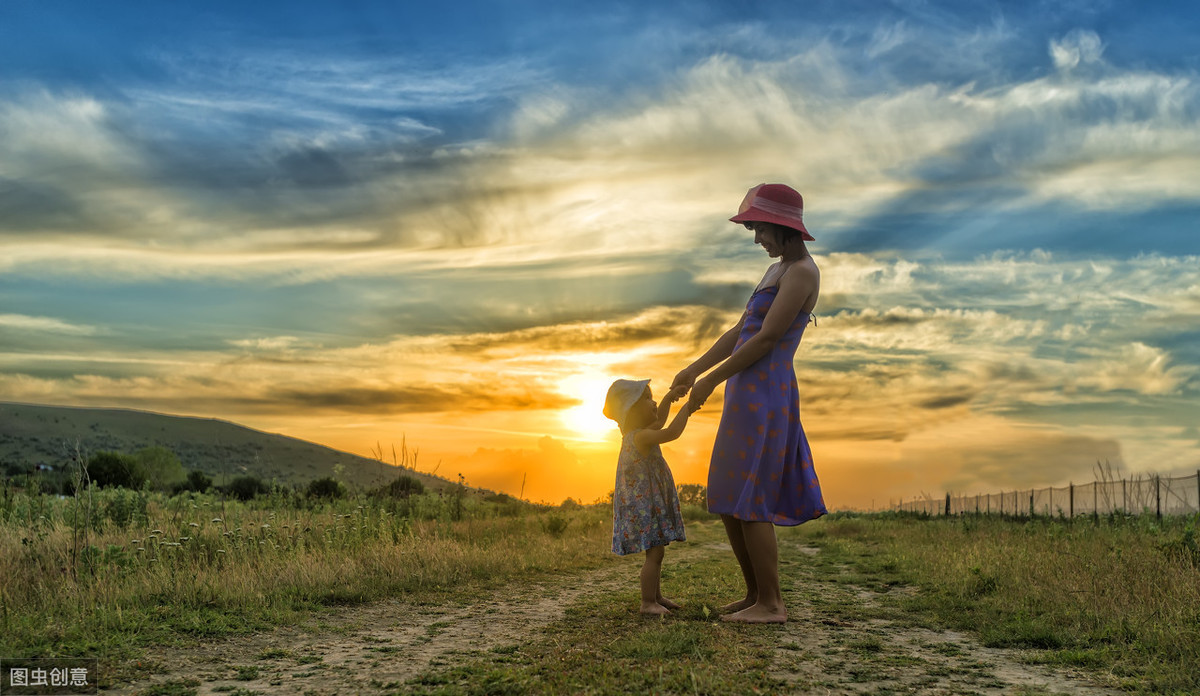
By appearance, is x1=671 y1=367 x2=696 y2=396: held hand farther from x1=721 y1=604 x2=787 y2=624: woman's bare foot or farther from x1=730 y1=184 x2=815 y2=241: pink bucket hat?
x1=721 y1=604 x2=787 y2=624: woman's bare foot

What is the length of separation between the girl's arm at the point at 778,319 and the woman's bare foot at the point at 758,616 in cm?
161

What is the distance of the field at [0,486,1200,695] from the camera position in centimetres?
414

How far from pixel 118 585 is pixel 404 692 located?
3971 millimetres

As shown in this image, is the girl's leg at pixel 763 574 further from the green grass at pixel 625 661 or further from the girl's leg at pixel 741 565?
the girl's leg at pixel 741 565

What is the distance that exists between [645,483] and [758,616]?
1310 millimetres

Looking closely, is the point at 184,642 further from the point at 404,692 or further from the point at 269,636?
the point at 404,692

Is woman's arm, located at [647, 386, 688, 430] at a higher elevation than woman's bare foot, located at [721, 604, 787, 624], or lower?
higher

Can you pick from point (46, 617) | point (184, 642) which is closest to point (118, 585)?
point (46, 617)

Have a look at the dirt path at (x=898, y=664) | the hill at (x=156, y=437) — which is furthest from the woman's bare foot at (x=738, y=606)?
the hill at (x=156, y=437)

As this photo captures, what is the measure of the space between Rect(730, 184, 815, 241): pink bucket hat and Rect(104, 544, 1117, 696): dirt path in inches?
112

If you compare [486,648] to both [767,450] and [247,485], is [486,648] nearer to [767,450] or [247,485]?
[767,450]

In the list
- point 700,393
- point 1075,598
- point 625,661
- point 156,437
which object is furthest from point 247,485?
point 156,437

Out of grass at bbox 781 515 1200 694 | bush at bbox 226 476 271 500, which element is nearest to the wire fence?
grass at bbox 781 515 1200 694

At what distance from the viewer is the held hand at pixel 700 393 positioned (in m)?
5.64
